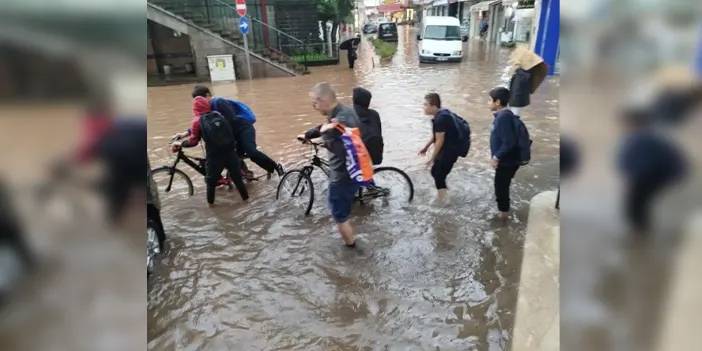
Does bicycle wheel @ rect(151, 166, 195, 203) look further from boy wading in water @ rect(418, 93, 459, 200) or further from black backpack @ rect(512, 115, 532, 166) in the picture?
black backpack @ rect(512, 115, 532, 166)

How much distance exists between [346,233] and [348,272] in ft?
1.44

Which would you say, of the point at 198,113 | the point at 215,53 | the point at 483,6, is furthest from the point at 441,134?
the point at 483,6

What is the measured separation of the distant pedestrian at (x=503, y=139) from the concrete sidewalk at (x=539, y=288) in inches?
23.5

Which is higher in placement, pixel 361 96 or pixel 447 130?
pixel 361 96

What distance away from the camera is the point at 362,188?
570 cm

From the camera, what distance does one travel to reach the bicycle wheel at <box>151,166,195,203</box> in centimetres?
600

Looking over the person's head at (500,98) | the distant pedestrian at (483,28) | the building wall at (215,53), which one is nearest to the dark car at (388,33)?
the distant pedestrian at (483,28)

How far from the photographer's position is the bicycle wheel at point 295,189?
5730mm

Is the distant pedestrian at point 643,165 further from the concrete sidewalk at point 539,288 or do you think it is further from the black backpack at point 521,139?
the black backpack at point 521,139

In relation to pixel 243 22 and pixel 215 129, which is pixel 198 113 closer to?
pixel 215 129

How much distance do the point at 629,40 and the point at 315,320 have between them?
335 cm

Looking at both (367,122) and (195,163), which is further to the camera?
(195,163)

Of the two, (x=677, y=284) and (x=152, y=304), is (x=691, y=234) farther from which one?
(x=152, y=304)

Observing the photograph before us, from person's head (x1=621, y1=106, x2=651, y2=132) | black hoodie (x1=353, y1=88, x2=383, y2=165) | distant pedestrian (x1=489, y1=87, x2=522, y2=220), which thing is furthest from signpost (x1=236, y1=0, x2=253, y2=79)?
person's head (x1=621, y1=106, x2=651, y2=132)
